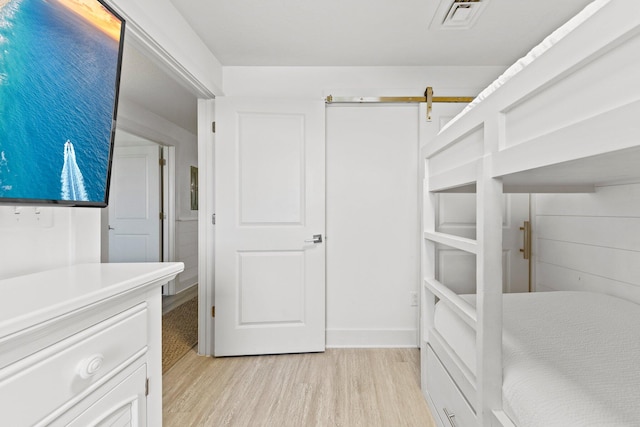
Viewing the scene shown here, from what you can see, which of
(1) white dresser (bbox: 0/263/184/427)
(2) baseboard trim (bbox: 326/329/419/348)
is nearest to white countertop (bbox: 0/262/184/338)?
(1) white dresser (bbox: 0/263/184/427)

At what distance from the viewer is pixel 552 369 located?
88 centimetres

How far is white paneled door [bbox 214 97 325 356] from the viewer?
7.67 ft

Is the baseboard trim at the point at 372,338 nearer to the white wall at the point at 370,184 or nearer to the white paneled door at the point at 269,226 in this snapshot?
the white wall at the point at 370,184

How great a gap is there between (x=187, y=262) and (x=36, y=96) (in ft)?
13.0

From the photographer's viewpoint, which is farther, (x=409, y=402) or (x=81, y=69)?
(x=409, y=402)

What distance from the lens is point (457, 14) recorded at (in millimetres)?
1854

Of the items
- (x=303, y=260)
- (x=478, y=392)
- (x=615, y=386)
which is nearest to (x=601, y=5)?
(x=615, y=386)

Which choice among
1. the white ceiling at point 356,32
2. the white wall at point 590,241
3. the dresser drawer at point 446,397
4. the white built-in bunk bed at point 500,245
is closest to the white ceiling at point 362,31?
the white ceiling at point 356,32

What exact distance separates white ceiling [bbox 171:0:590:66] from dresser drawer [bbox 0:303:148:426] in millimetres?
1809

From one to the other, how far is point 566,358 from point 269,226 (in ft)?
6.13

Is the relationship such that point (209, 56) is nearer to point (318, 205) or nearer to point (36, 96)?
point (318, 205)

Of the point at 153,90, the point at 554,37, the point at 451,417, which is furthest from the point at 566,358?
the point at 153,90

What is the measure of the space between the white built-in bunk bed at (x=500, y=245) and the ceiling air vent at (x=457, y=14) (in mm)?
913

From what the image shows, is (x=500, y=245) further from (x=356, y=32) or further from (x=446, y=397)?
(x=356, y=32)
